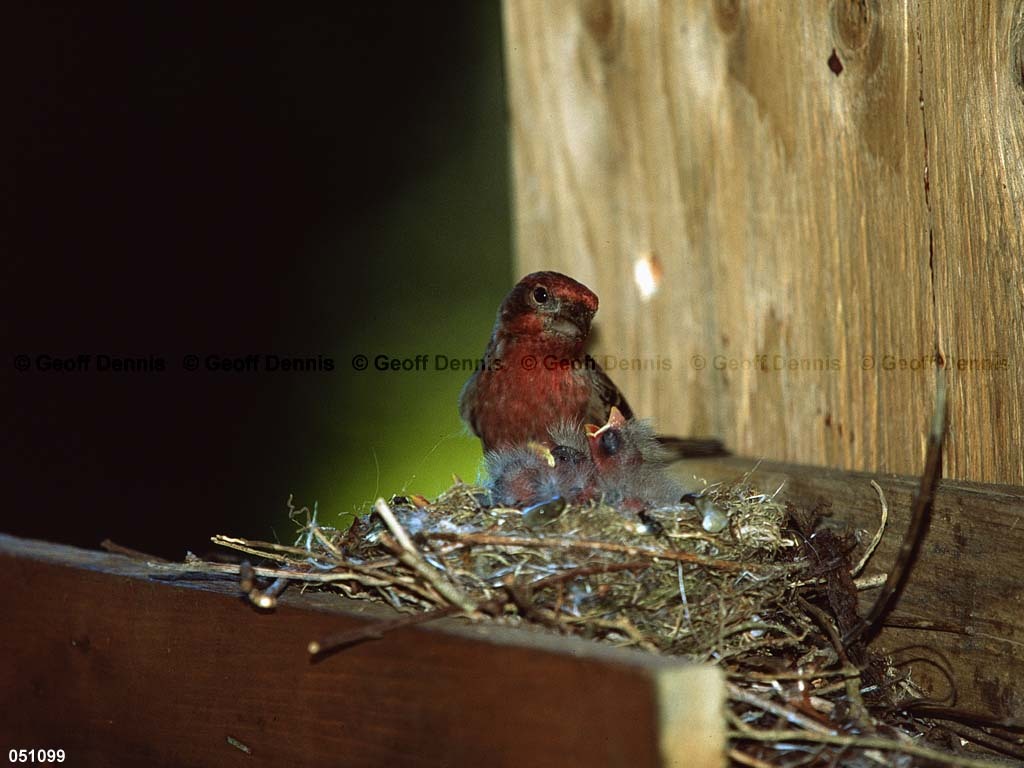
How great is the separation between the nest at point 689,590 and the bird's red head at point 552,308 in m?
1.31

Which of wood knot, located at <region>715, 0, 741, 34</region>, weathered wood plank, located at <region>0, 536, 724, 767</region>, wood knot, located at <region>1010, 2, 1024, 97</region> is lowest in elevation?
weathered wood plank, located at <region>0, 536, 724, 767</region>

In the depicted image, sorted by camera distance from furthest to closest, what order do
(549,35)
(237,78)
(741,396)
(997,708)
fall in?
(237,78), (549,35), (741,396), (997,708)

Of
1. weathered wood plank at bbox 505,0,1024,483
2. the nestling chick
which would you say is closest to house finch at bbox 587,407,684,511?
the nestling chick

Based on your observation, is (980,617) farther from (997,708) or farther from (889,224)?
(889,224)

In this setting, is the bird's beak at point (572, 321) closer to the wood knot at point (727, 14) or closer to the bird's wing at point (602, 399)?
the bird's wing at point (602, 399)

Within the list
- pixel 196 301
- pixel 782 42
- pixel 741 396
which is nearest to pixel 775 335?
pixel 741 396

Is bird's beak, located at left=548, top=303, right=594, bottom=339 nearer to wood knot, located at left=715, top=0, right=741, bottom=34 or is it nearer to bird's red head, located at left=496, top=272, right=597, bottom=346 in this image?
bird's red head, located at left=496, top=272, right=597, bottom=346

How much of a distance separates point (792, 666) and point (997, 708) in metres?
0.44

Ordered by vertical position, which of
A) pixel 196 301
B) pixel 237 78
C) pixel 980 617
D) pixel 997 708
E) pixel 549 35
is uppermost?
pixel 237 78

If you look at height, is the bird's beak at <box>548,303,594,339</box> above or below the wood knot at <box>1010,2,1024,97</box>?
below

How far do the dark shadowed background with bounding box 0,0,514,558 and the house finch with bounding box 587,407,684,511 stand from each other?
1.55m

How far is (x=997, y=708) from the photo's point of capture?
2246 millimetres

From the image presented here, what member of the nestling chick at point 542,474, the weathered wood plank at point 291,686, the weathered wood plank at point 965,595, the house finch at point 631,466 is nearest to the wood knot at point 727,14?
the house finch at point 631,466

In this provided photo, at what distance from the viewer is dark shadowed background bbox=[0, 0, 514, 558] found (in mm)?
5793
